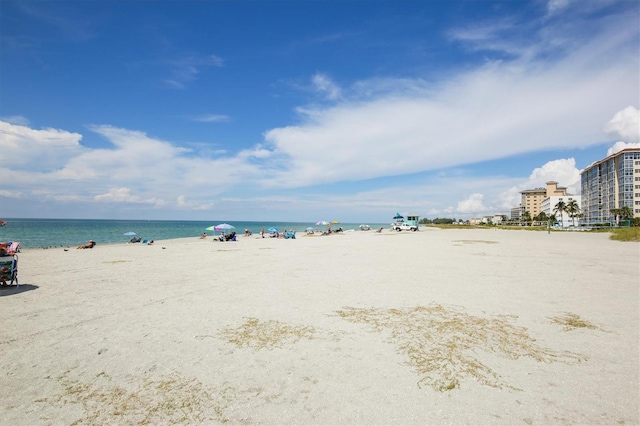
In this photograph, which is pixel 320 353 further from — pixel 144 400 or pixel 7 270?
pixel 7 270

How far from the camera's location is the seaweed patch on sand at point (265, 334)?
643cm

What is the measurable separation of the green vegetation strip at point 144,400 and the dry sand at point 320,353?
0.02m

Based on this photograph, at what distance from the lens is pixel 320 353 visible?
5992 millimetres

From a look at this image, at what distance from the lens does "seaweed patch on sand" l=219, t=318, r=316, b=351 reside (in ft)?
21.1

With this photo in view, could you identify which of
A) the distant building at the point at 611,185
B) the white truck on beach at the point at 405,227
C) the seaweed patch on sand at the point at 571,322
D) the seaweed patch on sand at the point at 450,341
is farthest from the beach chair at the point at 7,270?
the distant building at the point at 611,185

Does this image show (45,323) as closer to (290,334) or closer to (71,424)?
(71,424)

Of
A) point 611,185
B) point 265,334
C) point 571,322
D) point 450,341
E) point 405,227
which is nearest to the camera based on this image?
point 450,341

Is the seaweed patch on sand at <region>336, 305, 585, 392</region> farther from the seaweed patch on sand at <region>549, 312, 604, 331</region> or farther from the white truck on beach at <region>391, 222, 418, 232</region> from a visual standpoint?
the white truck on beach at <region>391, 222, 418, 232</region>

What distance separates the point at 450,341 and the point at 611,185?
13463 centimetres

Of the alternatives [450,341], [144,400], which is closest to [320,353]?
[450,341]

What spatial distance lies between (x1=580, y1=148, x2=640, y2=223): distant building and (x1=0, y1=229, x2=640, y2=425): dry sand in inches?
4565

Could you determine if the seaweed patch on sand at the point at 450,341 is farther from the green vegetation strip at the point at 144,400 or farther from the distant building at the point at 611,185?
the distant building at the point at 611,185

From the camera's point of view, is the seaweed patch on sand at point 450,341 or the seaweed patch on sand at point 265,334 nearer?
the seaweed patch on sand at point 450,341

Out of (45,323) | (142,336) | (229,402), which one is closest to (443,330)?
(229,402)
